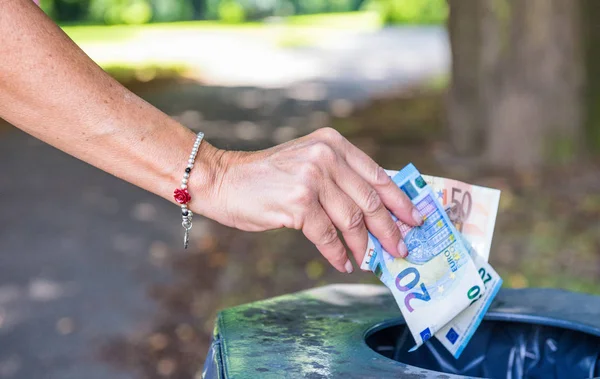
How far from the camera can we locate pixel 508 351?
258cm

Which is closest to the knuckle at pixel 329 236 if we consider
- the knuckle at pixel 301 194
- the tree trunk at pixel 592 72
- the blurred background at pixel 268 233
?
the knuckle at pixel 301 194

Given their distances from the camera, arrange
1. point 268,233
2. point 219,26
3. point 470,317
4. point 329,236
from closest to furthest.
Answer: point 329,236 < point 470,317 < point 268,233 < point 219,26

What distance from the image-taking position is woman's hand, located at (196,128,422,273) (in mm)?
2037

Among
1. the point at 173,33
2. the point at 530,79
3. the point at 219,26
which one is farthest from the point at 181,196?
the point at 219,26

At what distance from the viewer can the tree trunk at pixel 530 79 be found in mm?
8234

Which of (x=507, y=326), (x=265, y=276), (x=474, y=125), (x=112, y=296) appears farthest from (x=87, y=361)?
(x=474, y=125)

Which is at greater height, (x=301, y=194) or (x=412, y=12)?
(x=412, y=12)

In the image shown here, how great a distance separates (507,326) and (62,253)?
5090 millimetres

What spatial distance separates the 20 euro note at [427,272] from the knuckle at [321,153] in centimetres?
28

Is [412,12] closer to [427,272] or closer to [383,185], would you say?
[427,272]

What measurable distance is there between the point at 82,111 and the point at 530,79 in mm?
6952

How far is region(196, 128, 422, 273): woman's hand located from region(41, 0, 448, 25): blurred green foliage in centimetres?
2868

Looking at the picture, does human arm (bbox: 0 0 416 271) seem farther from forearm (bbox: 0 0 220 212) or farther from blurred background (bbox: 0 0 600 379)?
blurred background (bbox: 0 0 600 379)

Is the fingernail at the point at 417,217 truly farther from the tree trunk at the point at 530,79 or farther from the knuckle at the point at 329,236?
the tree trunk at the point at 530,79
